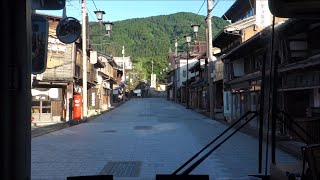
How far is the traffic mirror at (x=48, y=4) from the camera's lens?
175 inches

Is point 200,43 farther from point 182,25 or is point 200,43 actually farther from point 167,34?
point 167,34

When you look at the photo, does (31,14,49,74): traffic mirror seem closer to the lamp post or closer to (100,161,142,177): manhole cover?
(100,161,142,177): manhole cover

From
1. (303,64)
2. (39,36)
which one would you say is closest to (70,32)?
(303,64)

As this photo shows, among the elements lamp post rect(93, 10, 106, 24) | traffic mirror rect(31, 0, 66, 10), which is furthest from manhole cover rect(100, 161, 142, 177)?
lamp post rect(93, 10, 106, 24)

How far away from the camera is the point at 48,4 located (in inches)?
185

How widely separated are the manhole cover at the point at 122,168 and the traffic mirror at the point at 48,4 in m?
6.29

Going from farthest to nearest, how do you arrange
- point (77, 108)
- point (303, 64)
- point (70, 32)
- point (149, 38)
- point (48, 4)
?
point (149, 38) → point (77, 108) → point (303, 64) → point (70, 32) → point (48, 4)

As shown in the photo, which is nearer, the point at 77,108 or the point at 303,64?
the point at 303,64

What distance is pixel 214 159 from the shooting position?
13.1m

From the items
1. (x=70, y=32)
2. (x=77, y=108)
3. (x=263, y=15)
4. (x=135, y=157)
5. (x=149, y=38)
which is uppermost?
(x=149, y=38)

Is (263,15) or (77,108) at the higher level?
(263,15)

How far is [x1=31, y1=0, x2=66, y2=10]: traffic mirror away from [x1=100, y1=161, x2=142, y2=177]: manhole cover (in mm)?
6293

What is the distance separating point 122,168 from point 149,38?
393 feet

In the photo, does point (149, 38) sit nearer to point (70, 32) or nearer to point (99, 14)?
point (99, 14)
